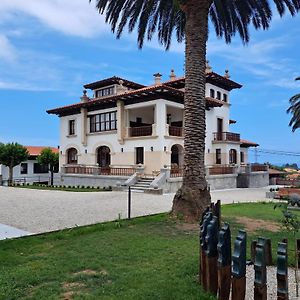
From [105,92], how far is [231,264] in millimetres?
32553

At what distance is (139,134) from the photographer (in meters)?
31.2

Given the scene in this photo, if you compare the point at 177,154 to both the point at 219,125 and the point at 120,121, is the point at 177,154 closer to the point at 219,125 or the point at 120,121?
the point at 219,125

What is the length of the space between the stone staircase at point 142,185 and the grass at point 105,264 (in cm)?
1358

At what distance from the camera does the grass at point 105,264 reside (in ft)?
16.5

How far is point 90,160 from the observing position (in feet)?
113

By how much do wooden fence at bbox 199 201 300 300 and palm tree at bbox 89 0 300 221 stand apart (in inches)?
249

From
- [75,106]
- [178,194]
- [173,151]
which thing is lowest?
[178,194]

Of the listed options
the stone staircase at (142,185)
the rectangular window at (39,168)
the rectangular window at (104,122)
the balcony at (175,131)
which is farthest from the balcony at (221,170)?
the rectangular window at (39,168)

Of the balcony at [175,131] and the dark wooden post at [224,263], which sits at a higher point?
the balcony at [175,131]

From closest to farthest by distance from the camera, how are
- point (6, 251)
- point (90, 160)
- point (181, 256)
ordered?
point (181, 256), point (6, 251), point (90, 160)

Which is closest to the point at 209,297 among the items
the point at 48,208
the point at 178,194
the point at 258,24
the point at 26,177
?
the point at 178,194

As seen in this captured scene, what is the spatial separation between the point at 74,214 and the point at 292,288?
9.63 metres

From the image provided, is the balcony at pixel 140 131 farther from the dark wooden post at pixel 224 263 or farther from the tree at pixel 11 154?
the dark wooden post at pixel 224 263

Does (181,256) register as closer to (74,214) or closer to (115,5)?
(74,214)
